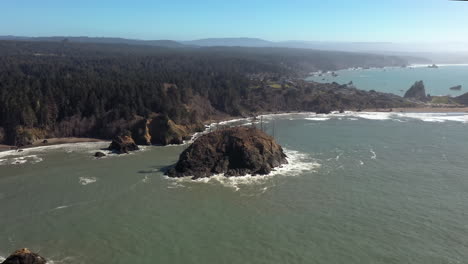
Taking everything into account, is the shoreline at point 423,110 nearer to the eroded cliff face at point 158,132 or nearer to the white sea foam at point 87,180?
the eroded cliff face at point 158,132

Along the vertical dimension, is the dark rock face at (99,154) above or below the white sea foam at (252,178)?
below

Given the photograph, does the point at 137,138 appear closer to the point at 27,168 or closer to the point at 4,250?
the point at 27,168

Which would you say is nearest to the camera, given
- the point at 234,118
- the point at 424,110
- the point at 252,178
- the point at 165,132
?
the point at 252,178

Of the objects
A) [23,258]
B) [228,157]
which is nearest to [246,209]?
[228,157]

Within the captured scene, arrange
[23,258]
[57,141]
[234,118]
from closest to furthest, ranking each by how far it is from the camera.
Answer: [23,258] < [57,141] < [234,118]

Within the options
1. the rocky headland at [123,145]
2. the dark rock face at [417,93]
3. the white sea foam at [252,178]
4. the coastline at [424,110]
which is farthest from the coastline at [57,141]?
the dark rock face at [417,93]

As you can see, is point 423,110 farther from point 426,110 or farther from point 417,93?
point 417,93

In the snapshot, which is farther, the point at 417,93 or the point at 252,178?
the point at 417,93
